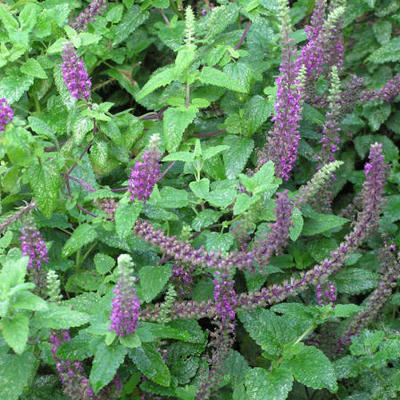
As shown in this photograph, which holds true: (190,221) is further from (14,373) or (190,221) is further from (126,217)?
(14,373)

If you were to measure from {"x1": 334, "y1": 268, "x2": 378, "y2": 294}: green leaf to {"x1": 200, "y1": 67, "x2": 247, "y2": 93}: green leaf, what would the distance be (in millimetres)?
1115

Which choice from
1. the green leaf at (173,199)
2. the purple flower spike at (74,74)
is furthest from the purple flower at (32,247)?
the purple flower spike at (74,74)

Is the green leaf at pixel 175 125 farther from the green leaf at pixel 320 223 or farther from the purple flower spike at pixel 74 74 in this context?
the green leaf at pixel 320 223

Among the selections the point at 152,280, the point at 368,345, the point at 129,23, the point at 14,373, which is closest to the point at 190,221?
the point at 152,280

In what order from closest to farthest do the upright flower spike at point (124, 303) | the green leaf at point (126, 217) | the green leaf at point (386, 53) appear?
1. the upright flower spike at point (124, 303)
2. the green leaf at point (126, 217)
3. the green leaf at point (386, 53)

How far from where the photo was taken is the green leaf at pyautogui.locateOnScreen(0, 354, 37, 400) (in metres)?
2.18

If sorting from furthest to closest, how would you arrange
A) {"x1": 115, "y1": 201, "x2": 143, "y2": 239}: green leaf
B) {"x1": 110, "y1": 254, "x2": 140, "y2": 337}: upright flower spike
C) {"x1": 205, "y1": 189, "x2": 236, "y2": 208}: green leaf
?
{"x1": 205, "y1": 189, "x2": 236, "y2": 208}: green leaf
{"x1": 115, "y1": 201, "x2": 143, "y2": 239}: green leaf
{"x1": 110, "y1": 254, "x2": 140, "y2": 337}: upright flower spike

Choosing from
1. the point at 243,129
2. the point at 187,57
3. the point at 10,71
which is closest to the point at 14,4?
the point at 10,71

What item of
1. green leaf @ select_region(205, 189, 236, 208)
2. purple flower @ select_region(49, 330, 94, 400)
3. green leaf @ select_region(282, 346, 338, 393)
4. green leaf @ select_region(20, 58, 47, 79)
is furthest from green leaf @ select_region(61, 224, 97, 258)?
green leaf @ select_region(282, 346, 338, 393)

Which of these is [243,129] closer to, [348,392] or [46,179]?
[46,179]

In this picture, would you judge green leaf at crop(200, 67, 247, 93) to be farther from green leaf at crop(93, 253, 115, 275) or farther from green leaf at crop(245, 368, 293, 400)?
green leaf at crop(245, 368, 293, 400)

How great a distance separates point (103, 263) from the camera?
8.90 ft

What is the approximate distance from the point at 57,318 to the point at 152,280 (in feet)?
2.00

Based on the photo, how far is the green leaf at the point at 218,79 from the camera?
2883 millimetres
